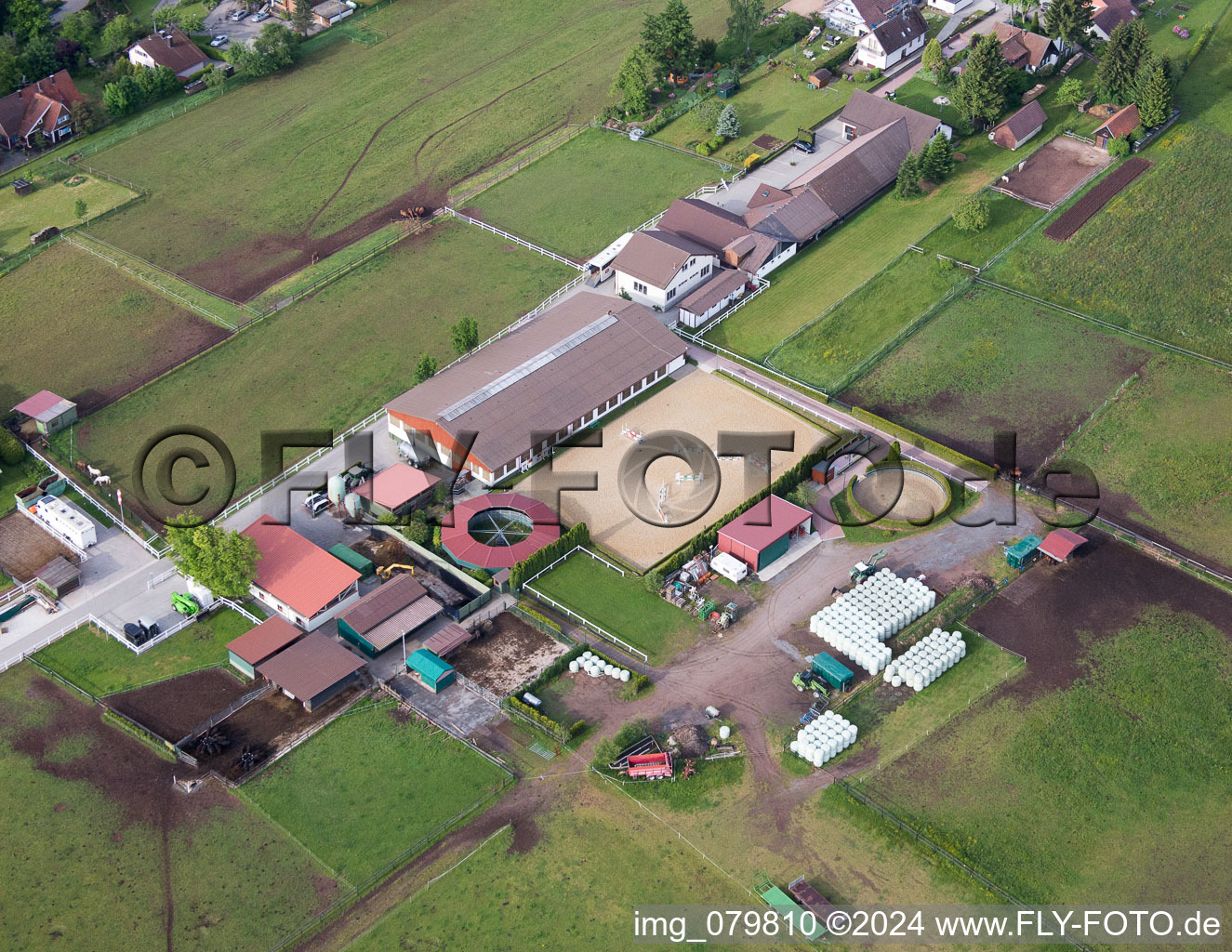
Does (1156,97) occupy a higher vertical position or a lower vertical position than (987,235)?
higher

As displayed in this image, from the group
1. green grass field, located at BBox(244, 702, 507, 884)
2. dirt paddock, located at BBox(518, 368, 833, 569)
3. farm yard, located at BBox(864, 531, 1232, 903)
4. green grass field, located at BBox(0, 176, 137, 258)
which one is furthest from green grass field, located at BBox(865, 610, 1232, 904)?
green grass field, located at BBox(0, 176, 137, 258)

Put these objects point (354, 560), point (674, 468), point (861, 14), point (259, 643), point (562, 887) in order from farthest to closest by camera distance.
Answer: point (861, 14), point (674, 468), point (354, 560), point (259, 643), point (562, 887)

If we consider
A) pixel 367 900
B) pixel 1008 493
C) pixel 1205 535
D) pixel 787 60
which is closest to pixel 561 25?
pixel 787 60

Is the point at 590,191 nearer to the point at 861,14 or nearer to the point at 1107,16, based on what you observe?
the point at 861,14

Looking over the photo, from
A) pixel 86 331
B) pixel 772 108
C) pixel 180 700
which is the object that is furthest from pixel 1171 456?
pixel 86 331

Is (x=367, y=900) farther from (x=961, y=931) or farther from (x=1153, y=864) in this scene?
(x=1153, y=864)

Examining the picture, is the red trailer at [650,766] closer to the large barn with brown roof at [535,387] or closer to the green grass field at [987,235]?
the large barn with brown roof at [535,387]
